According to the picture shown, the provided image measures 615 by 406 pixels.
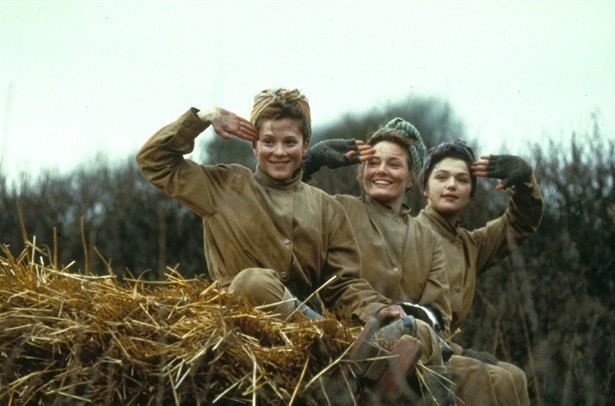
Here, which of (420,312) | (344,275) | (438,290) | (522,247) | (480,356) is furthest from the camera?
(522,247)

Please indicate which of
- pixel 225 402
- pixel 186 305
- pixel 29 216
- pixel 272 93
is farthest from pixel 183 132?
pixel 29 216

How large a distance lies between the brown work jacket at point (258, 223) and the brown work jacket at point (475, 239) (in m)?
1.15

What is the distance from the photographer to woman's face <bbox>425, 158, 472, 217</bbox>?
24.4 feet

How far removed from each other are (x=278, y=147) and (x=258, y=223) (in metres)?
0.33

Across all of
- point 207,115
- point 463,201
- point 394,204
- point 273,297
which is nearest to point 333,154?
point 394,204

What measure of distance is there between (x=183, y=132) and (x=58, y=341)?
1.39 meters

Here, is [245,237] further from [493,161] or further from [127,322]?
[493,161]

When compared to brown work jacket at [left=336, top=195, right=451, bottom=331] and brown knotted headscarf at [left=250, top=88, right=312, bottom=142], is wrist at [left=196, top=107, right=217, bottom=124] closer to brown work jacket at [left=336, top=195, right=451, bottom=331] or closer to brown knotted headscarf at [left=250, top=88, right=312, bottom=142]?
brown knotted headscarf at [left=250, top=88, right=312, bottom=142]

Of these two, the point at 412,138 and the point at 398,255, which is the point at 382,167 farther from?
the point at 398,255

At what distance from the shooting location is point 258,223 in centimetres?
612

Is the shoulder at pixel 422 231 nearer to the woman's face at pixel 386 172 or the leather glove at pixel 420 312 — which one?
the woman's face at pixel 386 172

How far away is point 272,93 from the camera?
6266 millimetres

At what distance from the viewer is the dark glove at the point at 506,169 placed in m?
7.41

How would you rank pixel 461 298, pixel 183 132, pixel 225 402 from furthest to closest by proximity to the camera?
pixel 461 298 → pixel 183 132 → pixel 225 402
